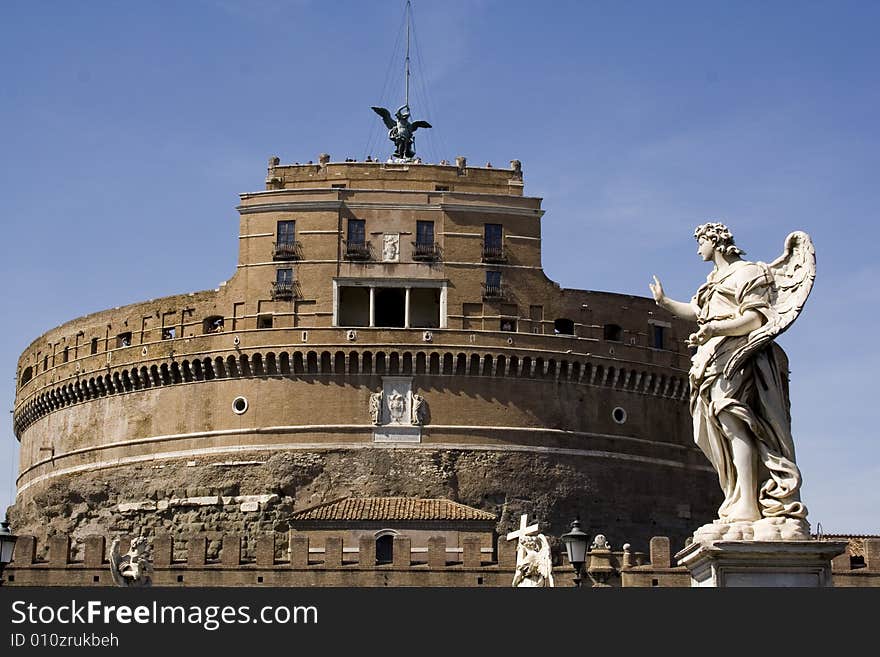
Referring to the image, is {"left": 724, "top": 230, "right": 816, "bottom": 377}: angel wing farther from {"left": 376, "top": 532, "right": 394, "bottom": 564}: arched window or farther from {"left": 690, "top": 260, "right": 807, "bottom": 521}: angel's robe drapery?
{"left": 376, "top": 532, "right": 394, "bottom": 564}: arched window

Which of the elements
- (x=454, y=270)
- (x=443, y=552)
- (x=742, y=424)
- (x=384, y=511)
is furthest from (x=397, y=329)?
(x=742, y=424)

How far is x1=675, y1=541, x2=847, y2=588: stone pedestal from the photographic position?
28.7 feet

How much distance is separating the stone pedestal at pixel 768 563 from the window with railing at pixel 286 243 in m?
47.3

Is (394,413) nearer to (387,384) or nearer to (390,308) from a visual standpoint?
(387,384)

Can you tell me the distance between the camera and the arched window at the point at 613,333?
56.8 m

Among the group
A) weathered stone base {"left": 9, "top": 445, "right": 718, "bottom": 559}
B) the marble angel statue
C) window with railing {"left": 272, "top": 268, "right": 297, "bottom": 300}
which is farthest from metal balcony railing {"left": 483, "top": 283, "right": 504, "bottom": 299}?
the marble angel statue

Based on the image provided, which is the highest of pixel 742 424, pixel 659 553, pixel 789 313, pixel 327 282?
pixel 327 282

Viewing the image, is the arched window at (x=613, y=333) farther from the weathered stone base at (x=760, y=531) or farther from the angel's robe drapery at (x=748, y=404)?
the weathered stone base at (x=760, y=531)

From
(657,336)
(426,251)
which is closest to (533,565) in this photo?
(426,251)

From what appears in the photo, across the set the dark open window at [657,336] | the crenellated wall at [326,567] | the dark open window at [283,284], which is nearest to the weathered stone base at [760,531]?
the crenellated wall at [326,567]
